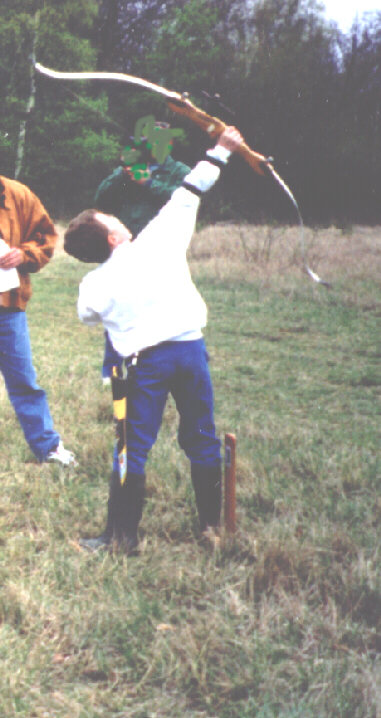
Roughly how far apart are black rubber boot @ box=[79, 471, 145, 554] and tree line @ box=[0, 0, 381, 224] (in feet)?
21.4

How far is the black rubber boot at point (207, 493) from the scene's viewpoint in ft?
12.7

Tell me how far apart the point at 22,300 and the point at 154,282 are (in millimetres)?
1584

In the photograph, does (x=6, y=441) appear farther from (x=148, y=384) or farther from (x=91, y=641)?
(x=91, y=641)

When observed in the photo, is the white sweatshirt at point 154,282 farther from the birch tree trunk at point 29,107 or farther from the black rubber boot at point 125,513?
the birch tree trunk at point 29,107

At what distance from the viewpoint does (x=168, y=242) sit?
3521mm

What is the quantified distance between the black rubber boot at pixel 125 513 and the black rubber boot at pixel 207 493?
27 centimetres

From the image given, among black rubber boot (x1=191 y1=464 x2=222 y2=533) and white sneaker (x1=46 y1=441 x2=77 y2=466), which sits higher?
black rubber boot (x1=191 y1=464 x2=222 y2=533)

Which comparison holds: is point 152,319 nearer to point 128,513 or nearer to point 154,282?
point 154,282

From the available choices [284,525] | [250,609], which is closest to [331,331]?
[284,525]

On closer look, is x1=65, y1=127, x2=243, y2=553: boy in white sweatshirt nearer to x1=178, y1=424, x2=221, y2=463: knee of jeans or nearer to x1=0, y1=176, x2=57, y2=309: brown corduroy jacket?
x1=178, y1=424, x2=221, y2=463: knee of jeans

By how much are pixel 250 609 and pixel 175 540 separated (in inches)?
30.5

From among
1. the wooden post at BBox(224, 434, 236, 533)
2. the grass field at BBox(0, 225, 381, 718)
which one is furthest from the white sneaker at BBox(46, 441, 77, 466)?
the wooden post at BBox(224, 434, 236, 533)

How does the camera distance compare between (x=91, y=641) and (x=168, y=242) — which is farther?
(x=168, y=242)

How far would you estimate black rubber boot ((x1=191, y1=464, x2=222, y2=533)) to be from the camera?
3.88 meters
